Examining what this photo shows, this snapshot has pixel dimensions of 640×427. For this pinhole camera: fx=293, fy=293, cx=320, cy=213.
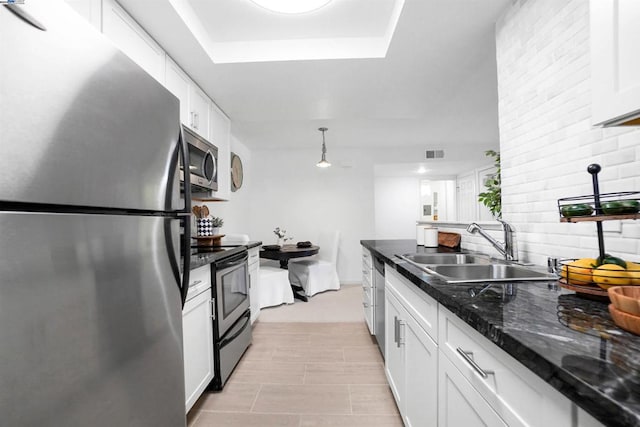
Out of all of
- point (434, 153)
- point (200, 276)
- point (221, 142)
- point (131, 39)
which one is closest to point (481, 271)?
point (200, 276)

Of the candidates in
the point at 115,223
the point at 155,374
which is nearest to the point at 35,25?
the point at 115,223

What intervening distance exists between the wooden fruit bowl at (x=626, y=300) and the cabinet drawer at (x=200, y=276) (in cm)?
166

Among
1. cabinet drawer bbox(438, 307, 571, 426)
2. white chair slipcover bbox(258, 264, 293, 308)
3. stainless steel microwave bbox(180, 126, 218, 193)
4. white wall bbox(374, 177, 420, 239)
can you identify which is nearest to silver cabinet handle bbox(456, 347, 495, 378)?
cabinet drawer bbox(438, 307, 571, 426)

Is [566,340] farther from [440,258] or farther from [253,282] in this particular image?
[253,282]

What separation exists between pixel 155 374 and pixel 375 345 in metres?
2.08

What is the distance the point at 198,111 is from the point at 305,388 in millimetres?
2440

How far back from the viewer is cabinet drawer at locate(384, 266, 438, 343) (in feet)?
3.54

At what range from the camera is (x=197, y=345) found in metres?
1.72

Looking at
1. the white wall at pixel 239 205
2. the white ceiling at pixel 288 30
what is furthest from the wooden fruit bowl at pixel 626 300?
the white wall at pixel 239 205

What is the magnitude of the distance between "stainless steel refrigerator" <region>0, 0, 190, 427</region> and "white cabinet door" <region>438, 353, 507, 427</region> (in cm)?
96

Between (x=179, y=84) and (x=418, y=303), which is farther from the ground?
(x=179, y=84)

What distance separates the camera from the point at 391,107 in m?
3.27

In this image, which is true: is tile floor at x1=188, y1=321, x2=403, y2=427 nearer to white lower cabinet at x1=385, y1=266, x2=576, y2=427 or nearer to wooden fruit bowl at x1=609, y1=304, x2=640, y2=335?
white lower cabinet at x1=385, y1=266, x2=576, y2=427

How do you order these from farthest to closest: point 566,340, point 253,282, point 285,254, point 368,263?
1. point 285,254
2. point 253,282
3. point 368,263
4. point 566,340
